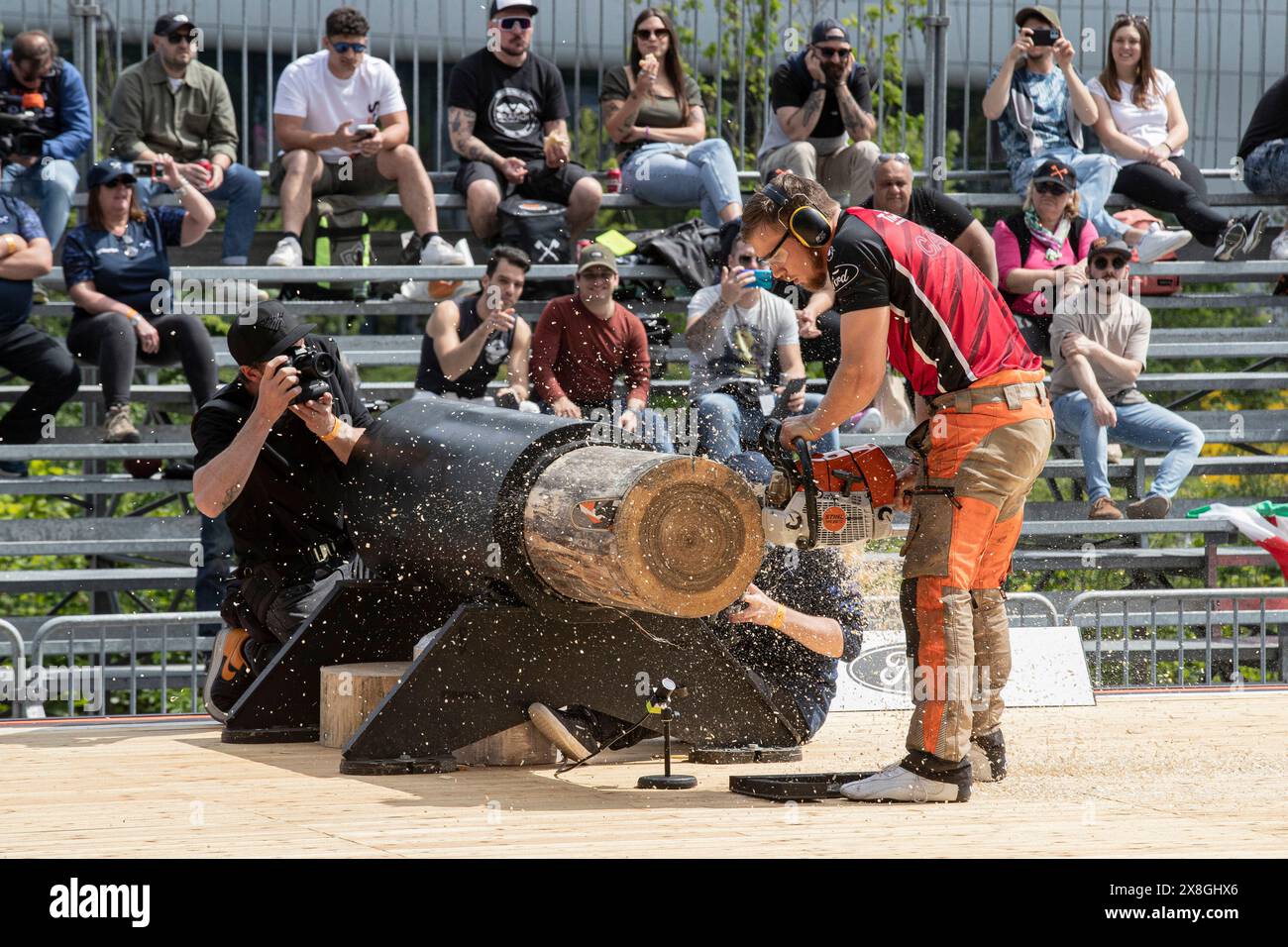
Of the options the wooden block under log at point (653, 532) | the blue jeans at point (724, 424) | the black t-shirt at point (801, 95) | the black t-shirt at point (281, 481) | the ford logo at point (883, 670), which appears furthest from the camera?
the black t-shirt at point (801, 95)

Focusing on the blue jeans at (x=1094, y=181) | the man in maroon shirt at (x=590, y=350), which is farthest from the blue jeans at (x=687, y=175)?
the blue jeans at (x=1094, y=181)

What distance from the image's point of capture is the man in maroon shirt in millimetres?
8555

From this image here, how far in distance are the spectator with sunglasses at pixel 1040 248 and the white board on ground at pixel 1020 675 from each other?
131 inches

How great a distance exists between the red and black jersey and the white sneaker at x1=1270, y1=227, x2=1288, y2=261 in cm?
690

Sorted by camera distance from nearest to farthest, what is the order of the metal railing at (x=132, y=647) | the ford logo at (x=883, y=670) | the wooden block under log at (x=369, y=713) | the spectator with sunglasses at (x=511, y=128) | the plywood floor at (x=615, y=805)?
the plywood floor at (x=615, y=805)
the wooden block under log at (x=369, y=713)
the metal railing at (x=132, y=647)
the ford logo at (x=883, y=670)
the spectator with sunglasses at (x=511, y=128)

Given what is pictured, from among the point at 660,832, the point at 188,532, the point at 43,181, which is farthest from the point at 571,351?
the point at 660,832

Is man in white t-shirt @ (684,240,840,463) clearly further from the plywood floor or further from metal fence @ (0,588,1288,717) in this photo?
the plywood floor

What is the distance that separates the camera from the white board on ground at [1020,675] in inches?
270

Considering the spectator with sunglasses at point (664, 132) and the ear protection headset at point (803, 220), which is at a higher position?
the spectator with sunglasses at point (664, 132)

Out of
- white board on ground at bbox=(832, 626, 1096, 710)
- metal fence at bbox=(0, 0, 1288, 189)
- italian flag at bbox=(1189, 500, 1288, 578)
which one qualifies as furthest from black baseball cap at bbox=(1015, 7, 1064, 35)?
white board on ground at bbox=(832, 626, 1096, 710)

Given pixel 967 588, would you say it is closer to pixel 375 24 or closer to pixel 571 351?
pixel 571 351

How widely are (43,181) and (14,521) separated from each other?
2068mm

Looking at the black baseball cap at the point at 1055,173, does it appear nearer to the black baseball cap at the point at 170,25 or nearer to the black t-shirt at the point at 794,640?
the black t-shirt at the point at 794,640

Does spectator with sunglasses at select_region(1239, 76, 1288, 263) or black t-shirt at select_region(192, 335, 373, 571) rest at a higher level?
spectator with sunglasses at select_region(1239, 76, 1288, 263)
